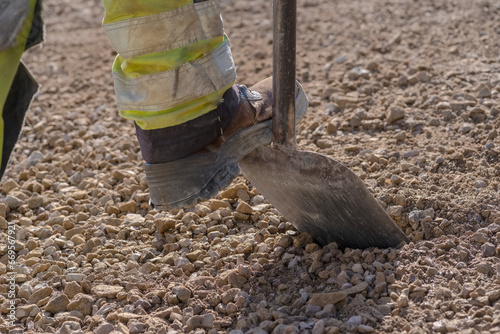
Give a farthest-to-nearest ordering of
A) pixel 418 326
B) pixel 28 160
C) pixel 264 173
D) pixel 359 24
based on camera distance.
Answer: pixel 359 24, pixel 28 160, pixel 264 173, pixel 418 326

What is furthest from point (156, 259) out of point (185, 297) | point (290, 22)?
point (290, 22)

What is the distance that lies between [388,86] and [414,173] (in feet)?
3.24

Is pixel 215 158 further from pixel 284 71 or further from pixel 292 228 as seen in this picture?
pixel 292 228

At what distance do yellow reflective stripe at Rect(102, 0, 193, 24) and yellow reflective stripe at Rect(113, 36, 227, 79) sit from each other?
12 centimetres

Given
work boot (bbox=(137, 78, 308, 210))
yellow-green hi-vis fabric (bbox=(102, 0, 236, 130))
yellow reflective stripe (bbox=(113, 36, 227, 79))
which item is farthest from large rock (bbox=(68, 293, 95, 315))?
yellow reflective stripe (bbox=(113, 36, 227, 79))

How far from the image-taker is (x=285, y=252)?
96.3 inches

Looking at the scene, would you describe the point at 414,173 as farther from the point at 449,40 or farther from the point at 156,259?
the point at 449,40

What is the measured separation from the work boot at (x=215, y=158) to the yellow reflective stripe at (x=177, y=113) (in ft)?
0.09

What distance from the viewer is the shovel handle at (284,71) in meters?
2.19

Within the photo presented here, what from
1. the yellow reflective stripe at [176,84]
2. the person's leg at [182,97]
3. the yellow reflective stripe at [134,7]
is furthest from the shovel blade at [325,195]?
the yellow reflective stripe at [134,7]

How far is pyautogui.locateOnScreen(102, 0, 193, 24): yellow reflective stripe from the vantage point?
200 centimetres

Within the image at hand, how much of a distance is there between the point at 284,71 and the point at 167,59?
396 mm

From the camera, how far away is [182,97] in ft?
6.91

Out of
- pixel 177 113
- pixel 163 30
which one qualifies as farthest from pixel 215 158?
pixel 163 30
